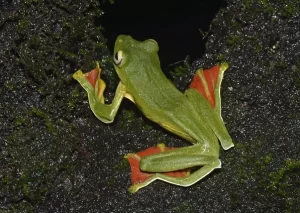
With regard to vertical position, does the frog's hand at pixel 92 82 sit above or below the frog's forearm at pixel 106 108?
above

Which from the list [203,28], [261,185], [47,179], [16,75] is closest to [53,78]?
[16,75]

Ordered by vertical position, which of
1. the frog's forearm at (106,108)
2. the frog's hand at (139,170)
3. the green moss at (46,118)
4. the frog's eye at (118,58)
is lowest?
the frog's hand at (139,170)

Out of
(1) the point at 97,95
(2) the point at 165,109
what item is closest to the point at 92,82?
(1) the point at 97,95

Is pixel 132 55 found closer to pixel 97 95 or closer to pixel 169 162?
pixel 97 95

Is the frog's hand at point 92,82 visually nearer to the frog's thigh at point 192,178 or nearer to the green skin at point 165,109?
the green skin at point 165,109

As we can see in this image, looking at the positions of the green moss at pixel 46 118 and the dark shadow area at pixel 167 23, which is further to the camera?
the dark shadow area at pixel 167 23

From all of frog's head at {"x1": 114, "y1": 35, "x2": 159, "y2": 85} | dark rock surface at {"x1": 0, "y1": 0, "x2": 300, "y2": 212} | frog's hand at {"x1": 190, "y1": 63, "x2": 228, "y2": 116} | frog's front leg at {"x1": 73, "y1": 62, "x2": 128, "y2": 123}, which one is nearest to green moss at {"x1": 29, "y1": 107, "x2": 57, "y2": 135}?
dark rock surface at {"x1": 0, "y1": 0, "x2": 300, "y2": 212}

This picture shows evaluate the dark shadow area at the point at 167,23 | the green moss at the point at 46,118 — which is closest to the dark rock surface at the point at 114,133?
the green moss at the point at 46,118
